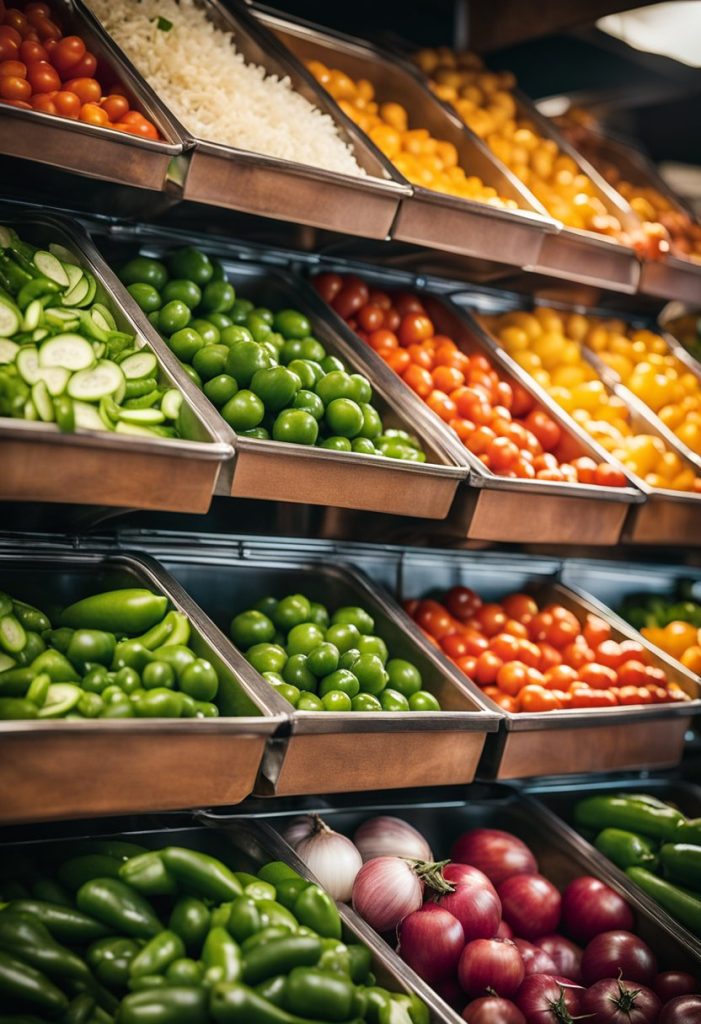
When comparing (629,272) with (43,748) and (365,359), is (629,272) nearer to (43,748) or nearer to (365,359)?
(365,359)

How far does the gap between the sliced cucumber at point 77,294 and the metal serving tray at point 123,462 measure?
0.56 ft

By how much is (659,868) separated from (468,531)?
4.13 feet

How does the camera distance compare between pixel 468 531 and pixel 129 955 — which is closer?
pixel 129 955

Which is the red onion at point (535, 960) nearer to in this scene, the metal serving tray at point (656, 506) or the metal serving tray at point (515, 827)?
the metal serving tray at point (515, 827)

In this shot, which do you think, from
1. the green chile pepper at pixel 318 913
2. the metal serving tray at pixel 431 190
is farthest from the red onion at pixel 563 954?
the metal serving tray at pixel 431 190

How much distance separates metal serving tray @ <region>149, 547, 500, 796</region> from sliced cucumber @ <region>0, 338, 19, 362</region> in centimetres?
79

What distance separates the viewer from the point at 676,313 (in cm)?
452

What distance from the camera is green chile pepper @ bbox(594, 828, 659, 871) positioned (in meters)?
2.95

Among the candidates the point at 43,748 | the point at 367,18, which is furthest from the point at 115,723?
the point at 367,18

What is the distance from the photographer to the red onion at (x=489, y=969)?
2.26 meters

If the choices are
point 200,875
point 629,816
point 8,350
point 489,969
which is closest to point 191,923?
point 200,875

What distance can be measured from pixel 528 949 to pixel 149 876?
1127mm

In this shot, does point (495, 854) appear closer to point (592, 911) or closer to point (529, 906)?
point (529, 906)

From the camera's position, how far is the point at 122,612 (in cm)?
225
